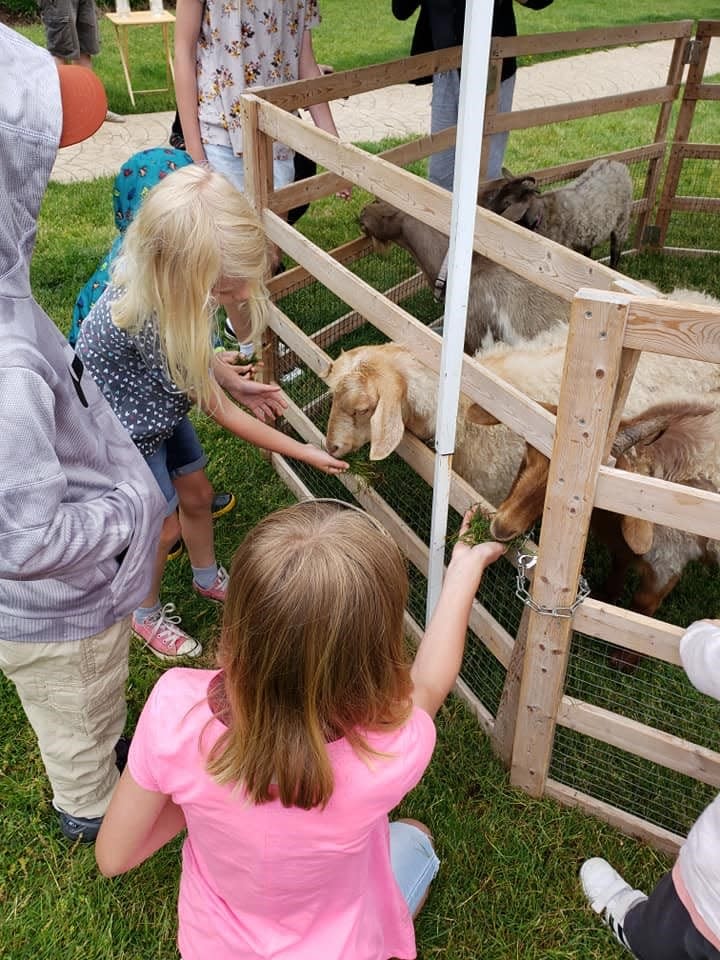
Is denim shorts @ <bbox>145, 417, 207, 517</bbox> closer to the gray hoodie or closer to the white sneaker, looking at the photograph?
the gray hoodie

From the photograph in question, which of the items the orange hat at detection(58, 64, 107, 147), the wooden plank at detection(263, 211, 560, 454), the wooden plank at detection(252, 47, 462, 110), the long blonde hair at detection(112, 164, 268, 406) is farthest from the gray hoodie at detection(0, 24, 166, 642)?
the wooden plank at detection(252, 47, 462, 110)

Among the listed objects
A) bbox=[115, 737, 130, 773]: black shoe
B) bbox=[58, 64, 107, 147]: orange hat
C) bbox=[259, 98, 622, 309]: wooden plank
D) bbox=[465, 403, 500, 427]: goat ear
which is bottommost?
bbox=[115, 737, 130, 773]: black shoe

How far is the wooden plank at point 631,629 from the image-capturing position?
88.7 inches

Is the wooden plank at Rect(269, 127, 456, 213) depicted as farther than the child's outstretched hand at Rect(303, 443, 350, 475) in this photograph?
Yes

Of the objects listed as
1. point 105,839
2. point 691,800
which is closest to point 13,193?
point 105,839

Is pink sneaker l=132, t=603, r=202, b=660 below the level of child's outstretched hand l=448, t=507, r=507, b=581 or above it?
below

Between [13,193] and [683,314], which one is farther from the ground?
[13,193]

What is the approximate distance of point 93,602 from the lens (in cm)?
217

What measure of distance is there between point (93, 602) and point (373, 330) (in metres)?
3.73

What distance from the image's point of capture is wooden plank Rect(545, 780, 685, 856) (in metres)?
2.68

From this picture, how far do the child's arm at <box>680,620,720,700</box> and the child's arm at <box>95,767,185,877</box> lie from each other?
125cm

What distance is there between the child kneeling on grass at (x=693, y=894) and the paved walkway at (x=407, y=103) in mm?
8725

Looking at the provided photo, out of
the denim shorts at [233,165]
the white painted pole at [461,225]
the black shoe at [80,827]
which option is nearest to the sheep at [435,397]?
the white painted pole at [461,225]

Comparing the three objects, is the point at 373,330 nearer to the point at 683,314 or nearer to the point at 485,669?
the point at 485,669
